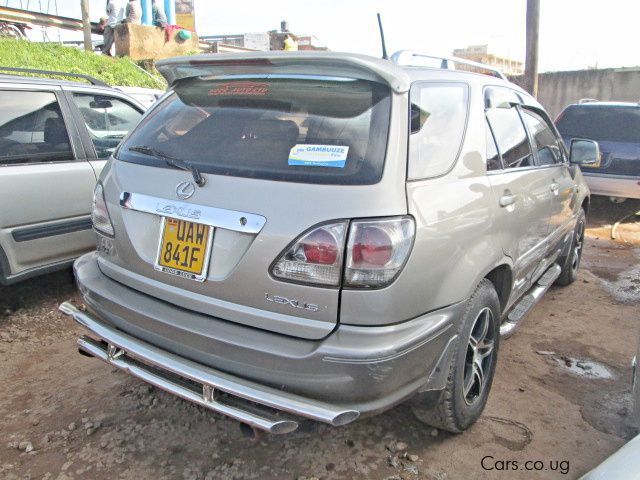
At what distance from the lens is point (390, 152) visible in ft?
6.75

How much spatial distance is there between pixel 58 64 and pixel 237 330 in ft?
34.3

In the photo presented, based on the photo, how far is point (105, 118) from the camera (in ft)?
15.0

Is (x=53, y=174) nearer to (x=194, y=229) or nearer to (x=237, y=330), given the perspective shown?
(x=194, y=229)

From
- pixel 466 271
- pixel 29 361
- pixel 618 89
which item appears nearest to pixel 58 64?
pixel 29 361

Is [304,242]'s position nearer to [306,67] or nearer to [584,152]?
[306,67]

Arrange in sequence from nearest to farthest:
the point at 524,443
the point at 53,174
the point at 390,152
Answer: the point at 390,152 < the point at 524,443 < the point at 53,174

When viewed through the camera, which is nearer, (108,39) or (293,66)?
(293,66)

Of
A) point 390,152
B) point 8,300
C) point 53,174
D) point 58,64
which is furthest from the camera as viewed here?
point 58,64

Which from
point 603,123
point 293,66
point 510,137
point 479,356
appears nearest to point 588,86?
point 603,123

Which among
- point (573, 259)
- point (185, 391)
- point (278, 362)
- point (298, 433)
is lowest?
point (298, 433)

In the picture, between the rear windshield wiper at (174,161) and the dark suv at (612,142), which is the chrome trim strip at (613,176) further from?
the rear windshield wiper at (174,161)

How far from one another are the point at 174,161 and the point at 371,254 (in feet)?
3.26

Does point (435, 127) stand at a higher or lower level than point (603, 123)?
higher

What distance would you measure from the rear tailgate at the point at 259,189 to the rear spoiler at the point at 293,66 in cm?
4
